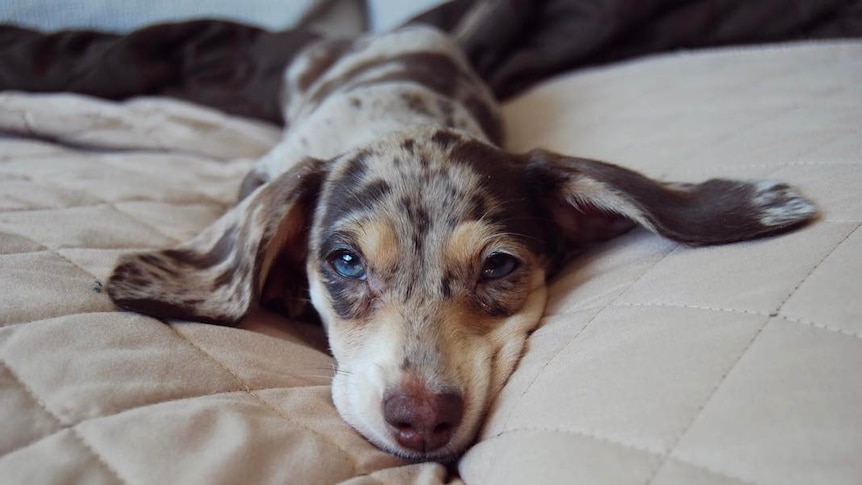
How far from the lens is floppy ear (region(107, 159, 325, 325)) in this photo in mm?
1629

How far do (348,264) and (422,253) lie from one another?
20 cm

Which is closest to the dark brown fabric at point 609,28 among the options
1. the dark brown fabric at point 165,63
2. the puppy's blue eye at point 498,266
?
the dark brown fabric at point 165,63

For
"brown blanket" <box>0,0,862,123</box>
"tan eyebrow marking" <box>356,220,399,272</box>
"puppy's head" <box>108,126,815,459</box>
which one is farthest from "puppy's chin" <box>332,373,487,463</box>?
"brown blanket" <box>0,0,862,123</box>

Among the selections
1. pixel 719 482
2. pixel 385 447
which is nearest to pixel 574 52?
pixel 385 447

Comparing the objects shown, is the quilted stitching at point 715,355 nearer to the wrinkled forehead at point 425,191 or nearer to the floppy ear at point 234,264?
the wrinkled forehead at point 425,191

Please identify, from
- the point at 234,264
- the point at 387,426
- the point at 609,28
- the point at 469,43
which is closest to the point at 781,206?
the point at 387,426

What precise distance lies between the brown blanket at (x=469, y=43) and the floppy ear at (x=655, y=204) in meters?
1.66

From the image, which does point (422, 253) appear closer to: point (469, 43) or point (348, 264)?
point (348, 264)

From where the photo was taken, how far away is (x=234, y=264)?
1866 mm

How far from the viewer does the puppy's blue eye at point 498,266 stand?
1799 millimetres

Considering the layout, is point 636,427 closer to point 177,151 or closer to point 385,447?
point 385,447

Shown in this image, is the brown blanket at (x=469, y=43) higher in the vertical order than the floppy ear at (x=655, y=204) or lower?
lower

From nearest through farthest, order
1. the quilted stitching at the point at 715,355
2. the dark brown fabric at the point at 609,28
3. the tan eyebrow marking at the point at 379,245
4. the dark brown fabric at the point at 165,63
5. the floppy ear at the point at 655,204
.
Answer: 1. the quilted stitching at the point at 715,355
2. the floppy ear at the point at 655,204
3. the tan eyebrow marking at the point at 379,245
4. the dark brown fabric at the point at 609,28
5. the dark brown fabric at the point at 165,63

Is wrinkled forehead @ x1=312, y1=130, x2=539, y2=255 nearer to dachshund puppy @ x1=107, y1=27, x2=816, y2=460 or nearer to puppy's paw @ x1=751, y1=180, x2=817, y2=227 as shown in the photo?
dachshund puppy @ x1=107, y1=27, x2=816, y2=460
